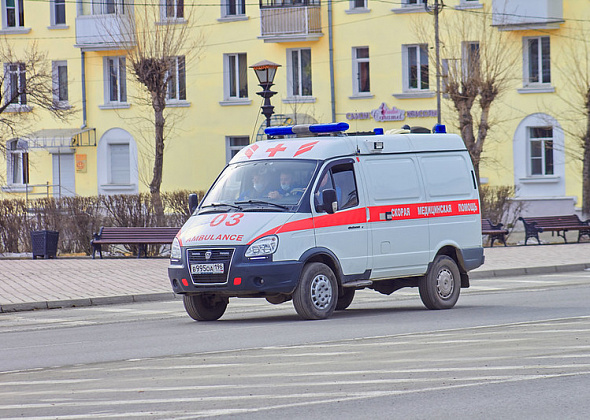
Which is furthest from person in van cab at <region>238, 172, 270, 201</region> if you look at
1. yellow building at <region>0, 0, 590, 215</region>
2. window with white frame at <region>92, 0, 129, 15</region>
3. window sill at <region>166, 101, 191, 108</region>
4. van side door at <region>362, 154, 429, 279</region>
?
window with white frame at <region>92, 0, 129, 15</region>

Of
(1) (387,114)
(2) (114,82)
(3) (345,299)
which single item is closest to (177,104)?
(2) (114,82)

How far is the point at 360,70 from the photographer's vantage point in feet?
148

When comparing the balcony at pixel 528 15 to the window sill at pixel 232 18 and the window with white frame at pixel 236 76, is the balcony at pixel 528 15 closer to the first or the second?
the window sill at pixel 232 18

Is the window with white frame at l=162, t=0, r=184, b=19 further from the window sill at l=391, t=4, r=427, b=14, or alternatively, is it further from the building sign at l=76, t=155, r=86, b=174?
the window sill at l=391, t=4, r=427, b=14

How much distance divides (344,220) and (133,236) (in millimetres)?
15419

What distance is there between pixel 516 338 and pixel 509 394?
11.2ft

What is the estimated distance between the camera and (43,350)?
485 inches

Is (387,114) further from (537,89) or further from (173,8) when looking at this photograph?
(173,8)

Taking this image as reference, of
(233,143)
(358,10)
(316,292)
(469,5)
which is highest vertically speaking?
(358,10)

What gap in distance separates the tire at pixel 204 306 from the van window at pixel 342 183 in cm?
208

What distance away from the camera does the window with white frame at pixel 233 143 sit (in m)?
47.3

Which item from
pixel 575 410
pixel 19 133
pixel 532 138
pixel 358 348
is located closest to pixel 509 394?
pixel 575 410

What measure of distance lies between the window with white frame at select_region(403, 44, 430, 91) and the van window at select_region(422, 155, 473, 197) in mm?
27871

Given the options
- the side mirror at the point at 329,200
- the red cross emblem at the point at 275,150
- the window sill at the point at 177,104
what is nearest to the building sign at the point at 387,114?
the window sill at the point at 177,104
